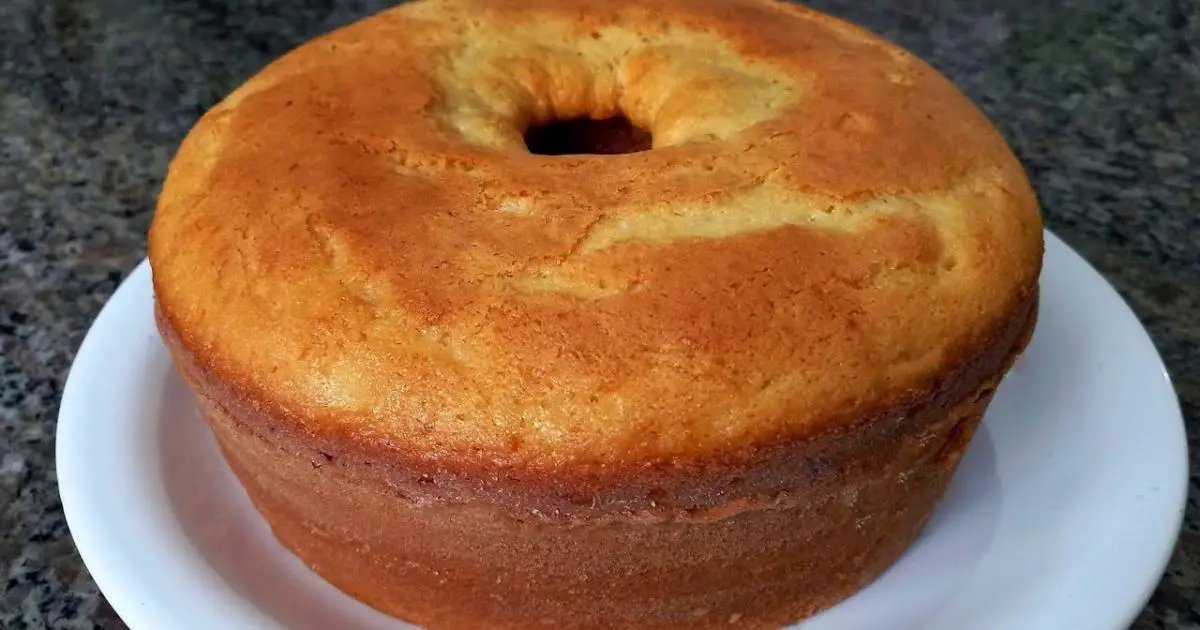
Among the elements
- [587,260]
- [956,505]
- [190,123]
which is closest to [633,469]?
[587,260]

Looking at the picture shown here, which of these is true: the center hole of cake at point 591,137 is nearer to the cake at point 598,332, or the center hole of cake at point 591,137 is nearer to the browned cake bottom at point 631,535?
the cake at point 598,332

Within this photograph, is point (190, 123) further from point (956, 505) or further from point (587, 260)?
point (956, 505)

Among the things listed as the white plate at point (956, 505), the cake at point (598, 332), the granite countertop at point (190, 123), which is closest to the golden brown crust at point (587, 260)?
the cake at point (598, 332)

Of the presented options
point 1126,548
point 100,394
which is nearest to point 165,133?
point 100,394

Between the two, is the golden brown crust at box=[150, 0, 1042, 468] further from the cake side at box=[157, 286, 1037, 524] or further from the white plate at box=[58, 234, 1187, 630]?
the white plate at box=[58, 234, 1187, 630]

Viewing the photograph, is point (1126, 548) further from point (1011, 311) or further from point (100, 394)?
point (100, 394)

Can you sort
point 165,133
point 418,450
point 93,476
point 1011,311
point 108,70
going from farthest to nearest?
1. point 108,70
2. point 165,133
3. point 93,476
4. point 1011,311
5. point 418,450
